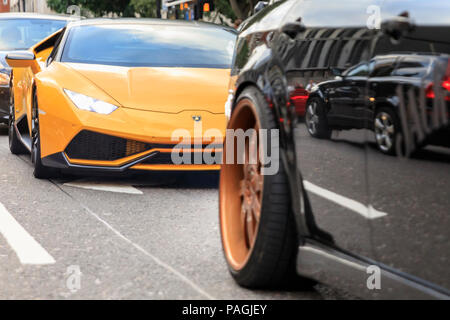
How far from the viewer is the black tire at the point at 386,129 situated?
2432 millimetres

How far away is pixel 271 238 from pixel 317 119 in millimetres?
479

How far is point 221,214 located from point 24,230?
61.9 inches

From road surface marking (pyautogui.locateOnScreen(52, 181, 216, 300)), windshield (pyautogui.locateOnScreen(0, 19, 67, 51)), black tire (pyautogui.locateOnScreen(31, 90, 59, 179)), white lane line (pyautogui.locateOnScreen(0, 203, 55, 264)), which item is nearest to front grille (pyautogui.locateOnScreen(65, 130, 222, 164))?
black tire (pyautogui.locateOnScreen(31, 90, 59, 179))

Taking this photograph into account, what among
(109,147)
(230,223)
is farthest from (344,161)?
(109,147)

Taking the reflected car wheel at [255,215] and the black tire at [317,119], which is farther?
the reflected car wheel at [255,215]

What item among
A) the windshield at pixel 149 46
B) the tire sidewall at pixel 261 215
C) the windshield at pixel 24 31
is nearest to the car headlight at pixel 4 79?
the windshield at pixel 24 31

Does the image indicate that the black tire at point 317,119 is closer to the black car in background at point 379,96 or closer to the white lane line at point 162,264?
the black car in background at point 379,96

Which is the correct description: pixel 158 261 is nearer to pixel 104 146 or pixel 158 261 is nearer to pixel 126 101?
pixel 104 146

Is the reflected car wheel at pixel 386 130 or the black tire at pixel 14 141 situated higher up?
the reflected car wheel at pixel 386 130

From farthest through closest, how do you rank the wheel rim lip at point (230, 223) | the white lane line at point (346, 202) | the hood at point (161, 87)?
the hood at point (161, 87), the wheel rim lip at point (230, 223), the white lane line at point (346, 202)

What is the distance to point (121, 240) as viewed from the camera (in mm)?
4621

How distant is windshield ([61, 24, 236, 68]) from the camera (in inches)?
282

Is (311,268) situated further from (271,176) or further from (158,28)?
(158,28)

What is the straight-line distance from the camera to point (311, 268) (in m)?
3.09
